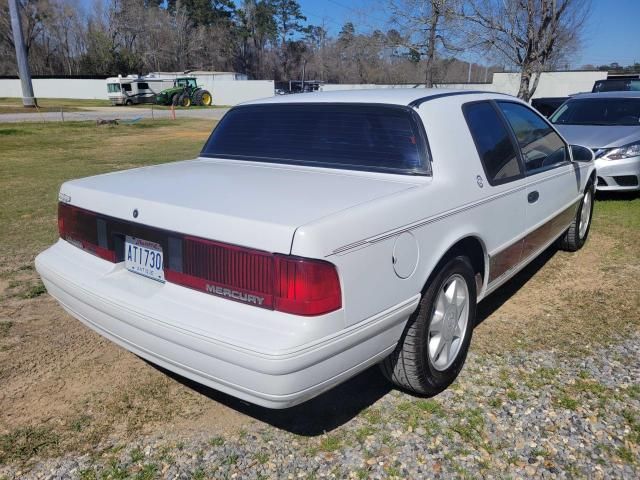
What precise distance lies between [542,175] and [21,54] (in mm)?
36163

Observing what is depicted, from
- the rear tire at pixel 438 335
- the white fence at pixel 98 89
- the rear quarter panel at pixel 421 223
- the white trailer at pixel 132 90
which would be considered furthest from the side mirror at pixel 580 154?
the white fence at pixel 98 89

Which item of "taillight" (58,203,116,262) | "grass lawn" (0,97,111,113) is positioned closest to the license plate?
"taillight" (58,203,116,262)

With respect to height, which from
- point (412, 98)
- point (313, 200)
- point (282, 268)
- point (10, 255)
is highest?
point (412, 98)

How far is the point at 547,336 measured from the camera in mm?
3617

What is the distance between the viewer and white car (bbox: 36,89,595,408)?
2109mm

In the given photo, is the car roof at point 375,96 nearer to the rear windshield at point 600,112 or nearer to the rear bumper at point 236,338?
the rear bumper at point 236,338

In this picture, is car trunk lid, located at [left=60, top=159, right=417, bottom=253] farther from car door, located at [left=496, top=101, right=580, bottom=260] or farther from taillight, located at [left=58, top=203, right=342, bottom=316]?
car door, located at [left=496, top=101, right=580, bottom=260]

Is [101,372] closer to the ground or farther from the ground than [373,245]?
closer to the ground

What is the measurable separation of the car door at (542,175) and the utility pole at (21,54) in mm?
34284

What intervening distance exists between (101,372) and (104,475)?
92 centimetres

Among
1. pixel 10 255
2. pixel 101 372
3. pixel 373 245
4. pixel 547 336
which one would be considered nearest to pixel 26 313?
pixel 101 372

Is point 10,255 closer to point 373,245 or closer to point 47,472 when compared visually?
Answer: point 47,472

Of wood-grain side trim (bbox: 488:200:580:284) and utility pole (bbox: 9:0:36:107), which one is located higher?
utility pole (bbox: 9:0:36:107)

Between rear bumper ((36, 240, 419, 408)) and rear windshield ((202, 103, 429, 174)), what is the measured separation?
2.94 ft
